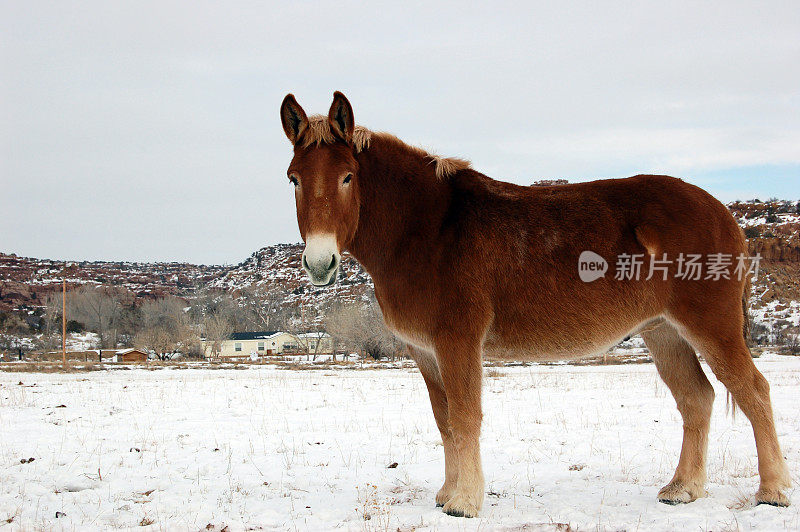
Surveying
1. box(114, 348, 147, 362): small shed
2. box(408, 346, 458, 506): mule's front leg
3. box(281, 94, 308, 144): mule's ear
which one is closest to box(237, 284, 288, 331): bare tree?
box(114, 348, 147, 362): small shed

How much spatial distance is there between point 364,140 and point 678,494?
4.57m

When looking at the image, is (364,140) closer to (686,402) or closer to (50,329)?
(686,402)

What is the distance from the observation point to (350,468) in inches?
272

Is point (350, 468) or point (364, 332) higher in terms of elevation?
point (350, 468)

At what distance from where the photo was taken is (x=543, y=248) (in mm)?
4973

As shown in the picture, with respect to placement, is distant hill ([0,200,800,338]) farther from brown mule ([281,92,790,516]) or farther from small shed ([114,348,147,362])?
brown mule ([281,92,790,516])

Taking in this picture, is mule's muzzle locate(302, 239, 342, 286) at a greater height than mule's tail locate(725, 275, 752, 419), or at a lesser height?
greater

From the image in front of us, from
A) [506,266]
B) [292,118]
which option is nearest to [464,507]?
[506,266]

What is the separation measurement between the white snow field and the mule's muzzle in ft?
6.78

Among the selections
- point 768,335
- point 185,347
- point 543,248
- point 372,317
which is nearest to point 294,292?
point 185,347

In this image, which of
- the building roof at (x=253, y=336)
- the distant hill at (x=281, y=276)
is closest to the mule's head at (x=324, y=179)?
the distant hill at (x=281, y=276)

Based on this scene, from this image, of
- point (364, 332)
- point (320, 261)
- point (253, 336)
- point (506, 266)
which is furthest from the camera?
point (253, 336)

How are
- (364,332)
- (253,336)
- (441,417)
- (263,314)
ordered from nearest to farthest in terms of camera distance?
1. (441,417)
2. (364,332)
3. (253,336)
4. (263,314)

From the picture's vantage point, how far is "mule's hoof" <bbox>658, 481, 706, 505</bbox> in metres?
5.16
